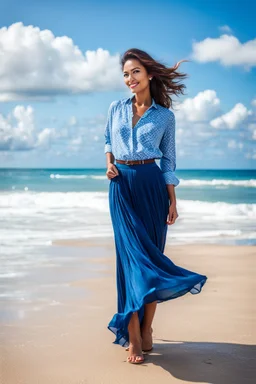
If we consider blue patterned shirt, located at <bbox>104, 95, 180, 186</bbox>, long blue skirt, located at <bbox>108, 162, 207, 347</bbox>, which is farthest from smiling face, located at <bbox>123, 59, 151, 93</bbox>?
long blue skirt, located at <bbox>108, 162, 207, 347</bbox>

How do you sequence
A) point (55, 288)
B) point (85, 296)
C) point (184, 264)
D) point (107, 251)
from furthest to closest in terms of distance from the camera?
point (107, 251)
point (184, 264)
point (55, 288)
point (85, 296)

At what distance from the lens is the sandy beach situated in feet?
11.1

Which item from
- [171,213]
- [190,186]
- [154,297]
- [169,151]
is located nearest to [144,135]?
[169,151]

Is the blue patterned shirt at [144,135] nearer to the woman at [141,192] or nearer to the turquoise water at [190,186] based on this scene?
the woman at [141,192]

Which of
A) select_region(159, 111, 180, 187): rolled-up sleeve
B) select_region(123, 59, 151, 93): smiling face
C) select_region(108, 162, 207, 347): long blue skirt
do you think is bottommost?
select_region(108, 162, 207, 347): long blue skirt

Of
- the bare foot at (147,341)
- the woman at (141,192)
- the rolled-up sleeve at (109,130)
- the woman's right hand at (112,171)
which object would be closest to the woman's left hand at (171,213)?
the woman at (141,192)

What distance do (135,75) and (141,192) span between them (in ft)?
2.47

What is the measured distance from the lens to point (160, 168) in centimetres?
394

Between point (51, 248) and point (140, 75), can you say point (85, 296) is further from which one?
point (51, 248)

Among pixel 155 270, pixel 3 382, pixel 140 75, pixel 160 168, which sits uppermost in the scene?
pixel 140 75

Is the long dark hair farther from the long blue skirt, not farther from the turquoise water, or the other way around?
the turquoise water

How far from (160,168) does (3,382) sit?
1656 millimetres

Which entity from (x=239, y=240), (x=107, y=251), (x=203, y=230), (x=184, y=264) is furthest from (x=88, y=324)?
(x=203, y=230)

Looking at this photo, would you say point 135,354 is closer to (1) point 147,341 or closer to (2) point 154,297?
(1) point 147,341
